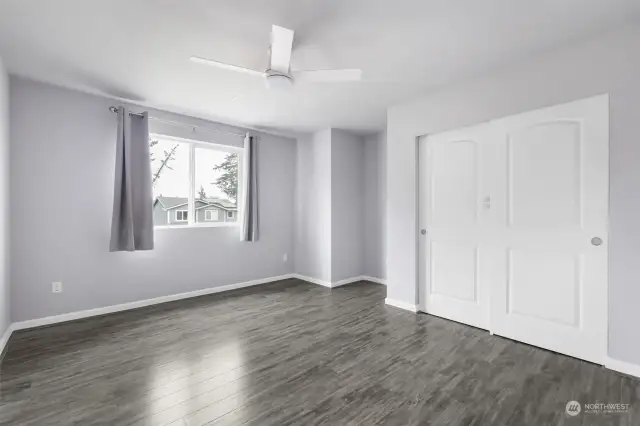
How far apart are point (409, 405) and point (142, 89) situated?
3731 mm

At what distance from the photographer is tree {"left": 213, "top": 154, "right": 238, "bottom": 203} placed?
191 inches

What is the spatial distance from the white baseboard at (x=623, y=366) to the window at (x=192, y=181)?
4.36m

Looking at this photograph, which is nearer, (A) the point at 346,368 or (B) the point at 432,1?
(B) the point at 432,1

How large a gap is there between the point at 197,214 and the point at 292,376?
2.98 m

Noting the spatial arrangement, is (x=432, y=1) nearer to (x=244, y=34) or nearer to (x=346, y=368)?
(x=244, y=34)

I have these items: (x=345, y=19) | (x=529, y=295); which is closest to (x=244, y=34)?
(x=345, y=19)

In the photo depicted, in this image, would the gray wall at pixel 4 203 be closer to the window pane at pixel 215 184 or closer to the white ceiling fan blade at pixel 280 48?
the window pane at pixel 215 184

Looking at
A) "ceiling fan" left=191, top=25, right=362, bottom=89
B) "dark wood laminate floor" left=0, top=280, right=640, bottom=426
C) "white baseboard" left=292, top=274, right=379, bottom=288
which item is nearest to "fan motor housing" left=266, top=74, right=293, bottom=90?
"ceiling fan" left=191, top=25, right=362, bottom=89

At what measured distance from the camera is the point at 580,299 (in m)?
2.50

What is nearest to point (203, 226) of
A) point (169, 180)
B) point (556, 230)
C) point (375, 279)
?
point (169, 180)

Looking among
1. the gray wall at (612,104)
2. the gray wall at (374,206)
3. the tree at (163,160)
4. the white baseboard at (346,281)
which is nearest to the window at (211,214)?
the tree at (163,160)

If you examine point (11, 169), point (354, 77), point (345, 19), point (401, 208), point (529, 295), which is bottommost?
point (529, 295)

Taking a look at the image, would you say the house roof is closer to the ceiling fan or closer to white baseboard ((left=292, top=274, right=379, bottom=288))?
white baseboard ((left=292, top=274, right=379, bottom=288))

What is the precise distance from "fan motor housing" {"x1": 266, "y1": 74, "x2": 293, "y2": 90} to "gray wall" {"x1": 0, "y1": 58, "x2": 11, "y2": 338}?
7.75 ft
